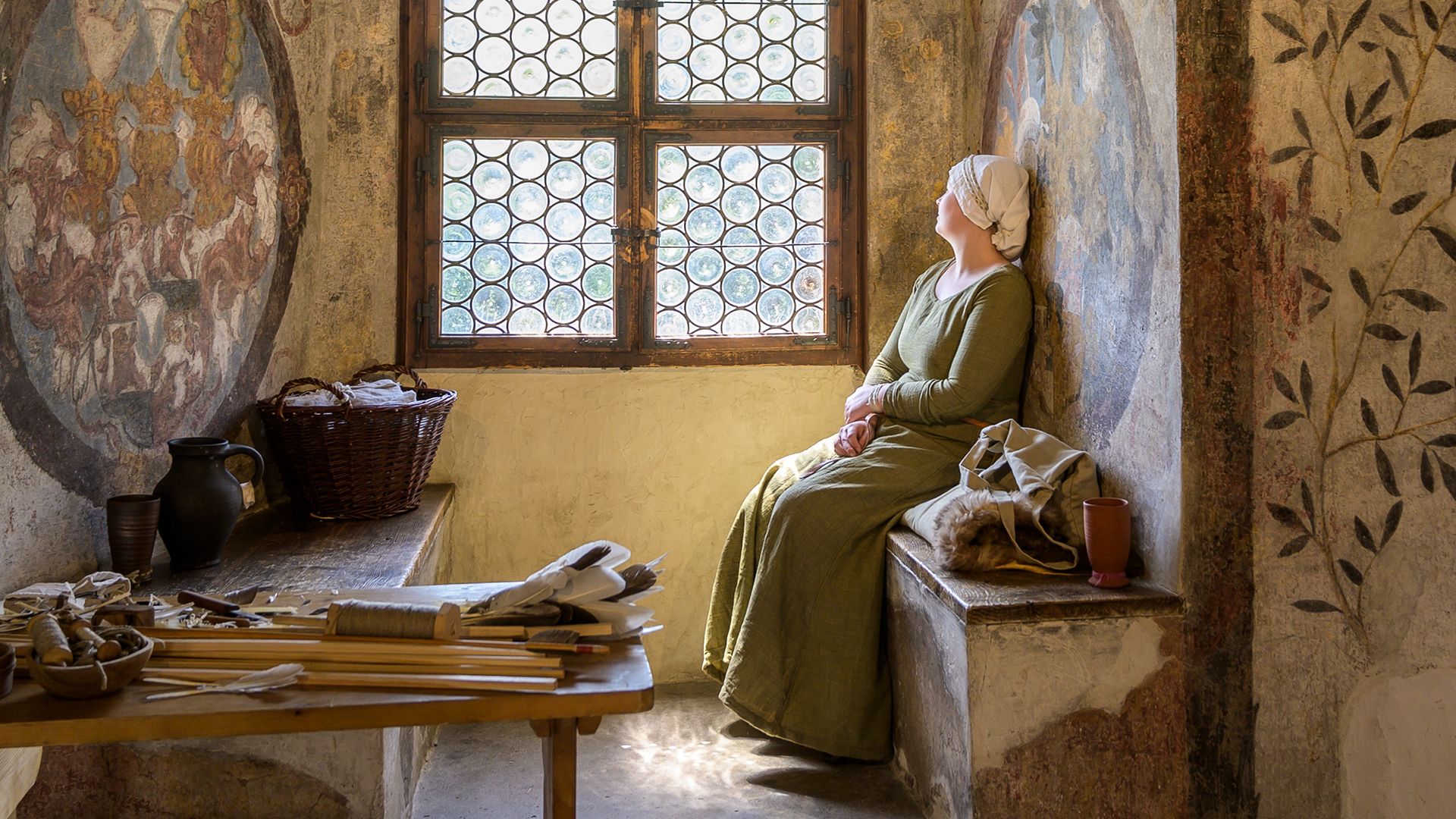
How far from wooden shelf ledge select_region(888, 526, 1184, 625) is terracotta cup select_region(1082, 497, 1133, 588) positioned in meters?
0.03

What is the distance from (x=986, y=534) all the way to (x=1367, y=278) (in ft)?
3.41

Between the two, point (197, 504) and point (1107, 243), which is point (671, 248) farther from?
point (197, 504)

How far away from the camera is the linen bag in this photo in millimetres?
2518

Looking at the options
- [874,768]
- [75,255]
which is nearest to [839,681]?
[874,768]

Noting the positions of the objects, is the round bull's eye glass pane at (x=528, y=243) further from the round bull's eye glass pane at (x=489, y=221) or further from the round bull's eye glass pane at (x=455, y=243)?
the round bull's eye glass pane at (x=455, y=243)

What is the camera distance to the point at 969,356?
9.71 ft

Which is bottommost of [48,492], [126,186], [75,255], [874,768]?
[874,768]

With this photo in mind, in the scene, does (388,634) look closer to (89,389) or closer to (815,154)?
(89,389)

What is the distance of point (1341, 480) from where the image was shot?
7.36 ft

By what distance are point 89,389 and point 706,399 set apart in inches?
82.7

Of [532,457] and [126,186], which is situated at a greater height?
[126,186]

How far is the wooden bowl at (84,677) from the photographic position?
128cm

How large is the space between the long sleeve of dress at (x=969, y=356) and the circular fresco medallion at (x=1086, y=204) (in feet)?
0.32

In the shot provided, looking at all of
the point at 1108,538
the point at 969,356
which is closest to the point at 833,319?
the point at 969,356
